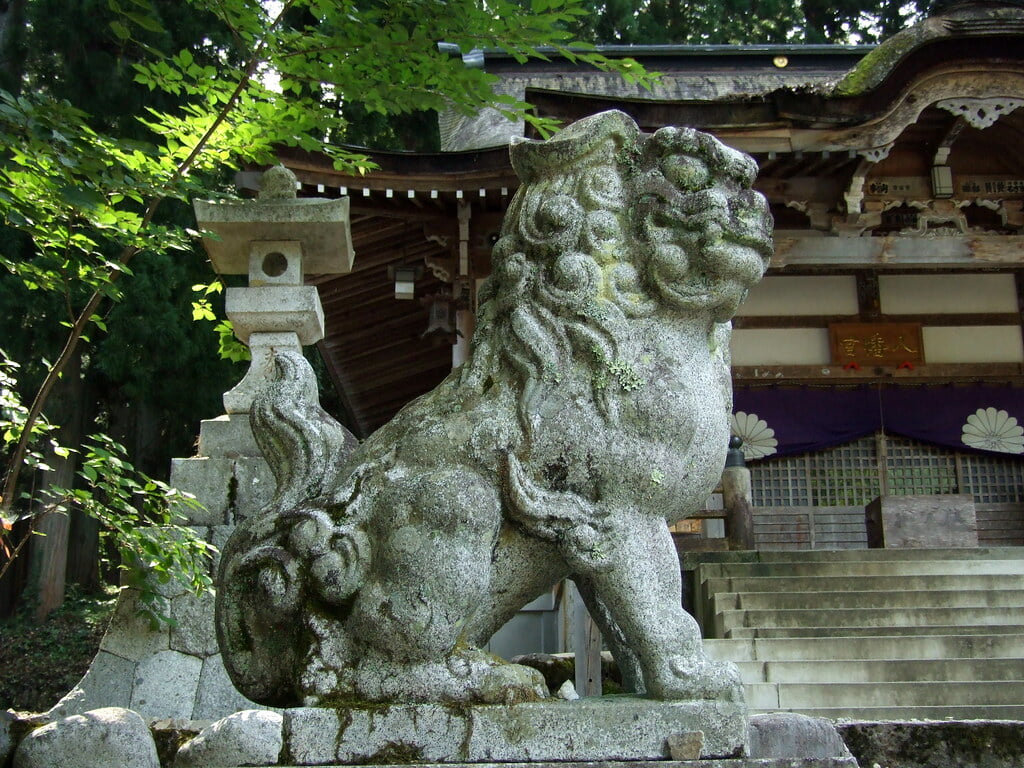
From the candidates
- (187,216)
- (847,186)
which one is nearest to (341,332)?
(187,216)

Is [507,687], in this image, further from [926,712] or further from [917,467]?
[917,467]

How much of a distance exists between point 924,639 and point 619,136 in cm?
461

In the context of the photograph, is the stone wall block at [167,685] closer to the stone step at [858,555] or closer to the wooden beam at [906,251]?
the stone step at [858,555]

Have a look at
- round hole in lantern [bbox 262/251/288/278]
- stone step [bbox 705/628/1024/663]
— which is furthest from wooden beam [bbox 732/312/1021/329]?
round hole in lantern [bbox 262/251/288/278]

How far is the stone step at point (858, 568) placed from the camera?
7324 millimetres

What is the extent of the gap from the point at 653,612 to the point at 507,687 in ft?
1.26

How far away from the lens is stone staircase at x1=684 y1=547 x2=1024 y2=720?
227 inches

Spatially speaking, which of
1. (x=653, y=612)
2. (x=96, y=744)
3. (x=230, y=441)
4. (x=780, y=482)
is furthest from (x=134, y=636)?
(x=780, y=482)

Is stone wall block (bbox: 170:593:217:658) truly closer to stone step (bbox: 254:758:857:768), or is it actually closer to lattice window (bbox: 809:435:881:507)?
stone step (bbox: 254:758:857:768)

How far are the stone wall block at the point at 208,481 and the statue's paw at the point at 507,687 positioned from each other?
9.95 ft

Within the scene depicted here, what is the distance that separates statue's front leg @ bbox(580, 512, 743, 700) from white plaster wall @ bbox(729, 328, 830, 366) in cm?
897

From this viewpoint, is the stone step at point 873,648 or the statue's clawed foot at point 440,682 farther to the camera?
the stone step at point 873,648

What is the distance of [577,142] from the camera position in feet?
9.23

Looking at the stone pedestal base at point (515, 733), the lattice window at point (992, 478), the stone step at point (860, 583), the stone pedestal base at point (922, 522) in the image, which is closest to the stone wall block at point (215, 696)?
the stone pedestal base at point (515, 733)
